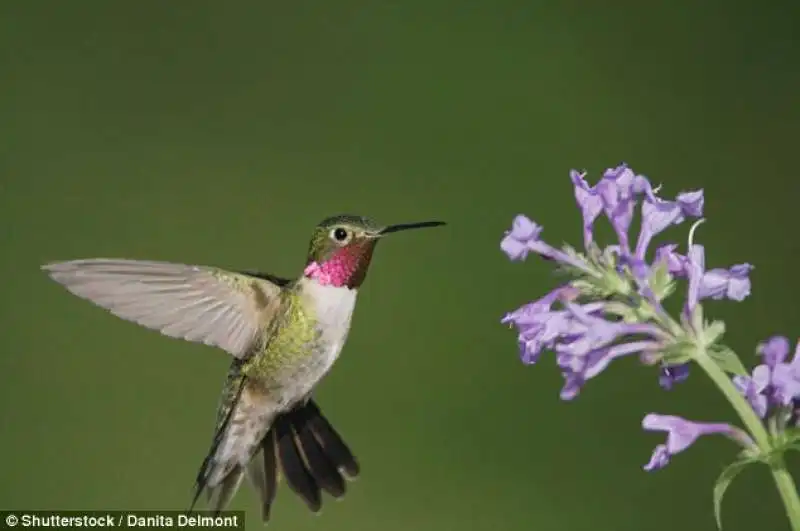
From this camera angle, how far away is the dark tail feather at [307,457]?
72.1 inches

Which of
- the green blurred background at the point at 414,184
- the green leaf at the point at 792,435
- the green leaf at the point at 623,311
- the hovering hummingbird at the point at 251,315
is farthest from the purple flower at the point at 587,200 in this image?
the green blurred background at the point at 414,184

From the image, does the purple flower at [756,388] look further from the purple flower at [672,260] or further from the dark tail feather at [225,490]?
the dark tail feather at [225,490]

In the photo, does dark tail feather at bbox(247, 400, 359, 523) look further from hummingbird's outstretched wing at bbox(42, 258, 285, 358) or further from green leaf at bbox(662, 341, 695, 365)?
green leaf at bbox(662, 341, 695, 365)

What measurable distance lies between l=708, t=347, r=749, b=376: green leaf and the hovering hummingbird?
0.61m

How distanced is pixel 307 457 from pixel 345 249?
1.43 feet

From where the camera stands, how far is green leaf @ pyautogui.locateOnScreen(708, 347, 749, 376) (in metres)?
0.87

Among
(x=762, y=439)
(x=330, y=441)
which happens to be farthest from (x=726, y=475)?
(x=330, y=441)

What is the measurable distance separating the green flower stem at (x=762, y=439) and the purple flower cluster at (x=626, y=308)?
30 mm

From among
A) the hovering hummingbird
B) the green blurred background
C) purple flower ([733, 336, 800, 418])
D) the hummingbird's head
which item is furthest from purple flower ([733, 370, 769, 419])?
the green blurred background

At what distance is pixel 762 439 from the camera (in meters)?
0.82

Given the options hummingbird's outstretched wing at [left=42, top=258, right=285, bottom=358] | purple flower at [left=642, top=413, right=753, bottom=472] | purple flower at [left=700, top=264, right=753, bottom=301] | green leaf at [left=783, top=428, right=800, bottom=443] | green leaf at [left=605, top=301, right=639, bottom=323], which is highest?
hummingbird's outstretched wing at [left=42, top=258, right=285, bottom=358]

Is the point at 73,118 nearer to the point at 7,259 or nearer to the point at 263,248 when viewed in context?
the point at 7,259

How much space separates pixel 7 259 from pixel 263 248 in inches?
28.9

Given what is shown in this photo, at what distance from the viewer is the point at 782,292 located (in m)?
3.30
